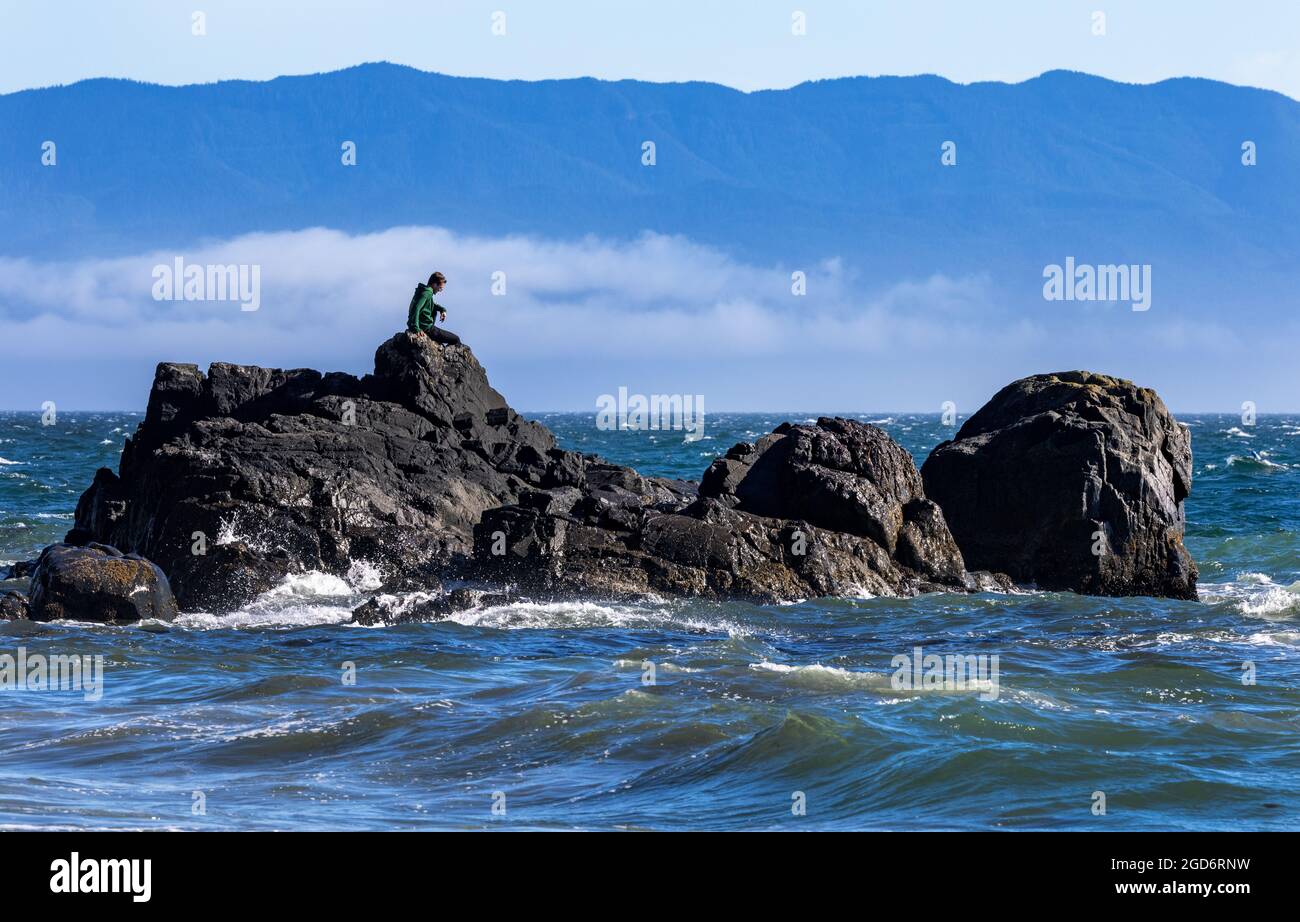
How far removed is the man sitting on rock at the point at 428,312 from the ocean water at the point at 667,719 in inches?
227

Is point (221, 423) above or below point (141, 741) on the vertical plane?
above

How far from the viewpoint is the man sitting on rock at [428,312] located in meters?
24.0

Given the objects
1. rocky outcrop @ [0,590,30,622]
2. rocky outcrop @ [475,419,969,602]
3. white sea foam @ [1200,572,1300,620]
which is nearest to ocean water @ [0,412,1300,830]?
white sea foam @ [1200,572,1300,620]

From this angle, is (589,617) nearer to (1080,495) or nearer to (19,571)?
(1080,495)

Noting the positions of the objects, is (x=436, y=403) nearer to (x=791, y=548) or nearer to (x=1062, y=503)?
(x=791, y=548)

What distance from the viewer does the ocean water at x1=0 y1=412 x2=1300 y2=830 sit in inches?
390

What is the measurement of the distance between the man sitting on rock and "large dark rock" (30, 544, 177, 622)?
717 cm

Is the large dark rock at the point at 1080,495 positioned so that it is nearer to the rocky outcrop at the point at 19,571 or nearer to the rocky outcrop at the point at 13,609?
the rocky outcrop at the point at 13,609

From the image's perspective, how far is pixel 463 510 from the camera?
70.8ft

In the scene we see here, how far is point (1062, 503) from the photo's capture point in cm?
2169

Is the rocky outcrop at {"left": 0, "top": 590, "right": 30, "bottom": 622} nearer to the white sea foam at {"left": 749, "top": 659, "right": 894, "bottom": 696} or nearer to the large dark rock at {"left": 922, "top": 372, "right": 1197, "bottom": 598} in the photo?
the white sea foam at {"left": 749, "top": 659, "right": 894, "bottom": 696}
